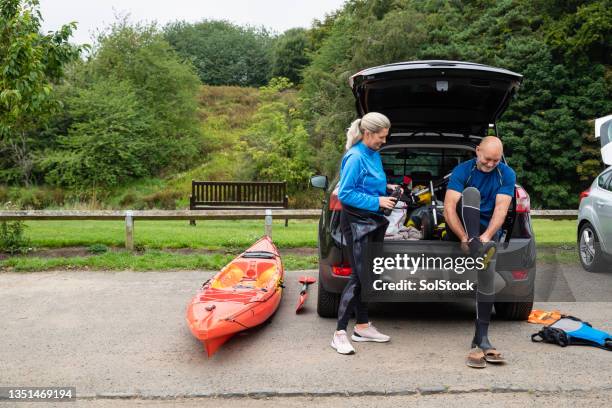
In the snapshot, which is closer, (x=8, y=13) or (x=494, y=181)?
(x=494, y=181)

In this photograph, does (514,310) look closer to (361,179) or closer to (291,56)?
(361,179)

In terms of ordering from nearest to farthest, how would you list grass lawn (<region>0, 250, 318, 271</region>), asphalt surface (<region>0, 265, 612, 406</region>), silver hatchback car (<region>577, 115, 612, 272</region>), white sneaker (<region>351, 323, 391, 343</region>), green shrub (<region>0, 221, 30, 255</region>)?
1. asphalt surface (<region>0, 265, 612, 406</region>)
2. white sneaker (<region>351, 323, 391, 343</region>)
3. silver hatchback car (<region>577, 115, 612, 272</region>)
4. grass lawn (<region>0, 250, 318, 271</region>)
5. green shrub (<region>0, 221, 30, 255</region>)

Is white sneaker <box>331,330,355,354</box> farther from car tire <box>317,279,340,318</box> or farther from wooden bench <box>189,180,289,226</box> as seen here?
wooden bench <box>189,180,289,226</box>

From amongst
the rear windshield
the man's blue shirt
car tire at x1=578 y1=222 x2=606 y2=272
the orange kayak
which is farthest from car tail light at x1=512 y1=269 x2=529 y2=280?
car tire at x1=578 y1=222 x2=606 y2=272

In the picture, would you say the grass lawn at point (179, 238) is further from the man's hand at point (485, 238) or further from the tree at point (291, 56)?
the tree at point (291, 56)

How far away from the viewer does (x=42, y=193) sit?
29.3 meters

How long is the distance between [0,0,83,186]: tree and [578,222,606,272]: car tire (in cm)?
815

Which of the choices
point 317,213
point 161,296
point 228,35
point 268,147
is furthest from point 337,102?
point 228,35

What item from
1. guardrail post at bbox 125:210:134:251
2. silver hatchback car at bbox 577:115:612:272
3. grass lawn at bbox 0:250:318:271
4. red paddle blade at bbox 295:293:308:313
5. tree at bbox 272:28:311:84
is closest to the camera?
red paddle blade at bbox 295:293:308:313

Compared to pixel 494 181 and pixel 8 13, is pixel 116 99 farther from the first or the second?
pixel 494 181

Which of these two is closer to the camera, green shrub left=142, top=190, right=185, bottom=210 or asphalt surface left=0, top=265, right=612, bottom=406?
asphalt surface left=0, top=265, right=612, bottom=406

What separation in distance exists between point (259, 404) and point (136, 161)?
2901cm

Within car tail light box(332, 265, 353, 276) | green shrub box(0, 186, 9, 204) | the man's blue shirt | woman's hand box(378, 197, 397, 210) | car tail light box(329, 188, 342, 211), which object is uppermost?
the man's blue shirt

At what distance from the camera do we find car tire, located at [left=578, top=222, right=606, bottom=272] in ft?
27.9
